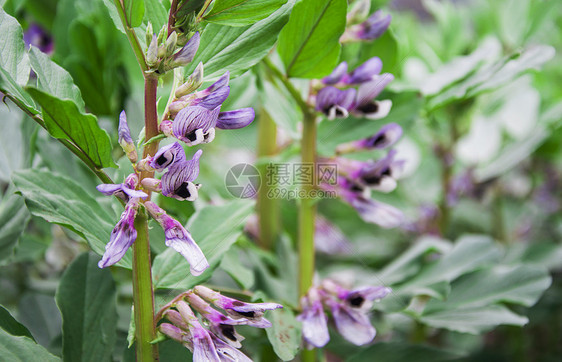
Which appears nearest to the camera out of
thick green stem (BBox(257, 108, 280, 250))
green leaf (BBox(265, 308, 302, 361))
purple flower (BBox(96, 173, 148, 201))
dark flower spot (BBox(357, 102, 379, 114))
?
purple flower (BBox(96, 173, 148, 201))

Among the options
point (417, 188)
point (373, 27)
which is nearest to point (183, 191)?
point (373, 27)

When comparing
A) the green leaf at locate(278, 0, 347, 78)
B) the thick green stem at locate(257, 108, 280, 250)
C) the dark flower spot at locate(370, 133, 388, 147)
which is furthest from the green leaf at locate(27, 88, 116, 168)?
the thick green stem at locate(257, 108, 280, 250)

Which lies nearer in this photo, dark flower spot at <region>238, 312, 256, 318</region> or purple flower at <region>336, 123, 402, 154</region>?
dark flower spot at <region>238, 312, 256, 318</region>

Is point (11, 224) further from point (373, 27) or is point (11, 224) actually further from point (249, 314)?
point (373, 27)

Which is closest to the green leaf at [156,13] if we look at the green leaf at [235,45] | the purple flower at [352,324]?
the green leaf at [235,45]

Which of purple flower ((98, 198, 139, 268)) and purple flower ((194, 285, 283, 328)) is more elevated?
purple flower ((98, 198, 139, 268))

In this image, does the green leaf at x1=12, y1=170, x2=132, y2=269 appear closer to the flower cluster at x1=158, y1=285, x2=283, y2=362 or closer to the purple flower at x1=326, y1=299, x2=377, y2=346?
the flower cluster at x1=158, y1=285, x2=283, y2=362

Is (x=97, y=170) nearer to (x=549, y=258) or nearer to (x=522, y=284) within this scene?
(x=522, y=284)
